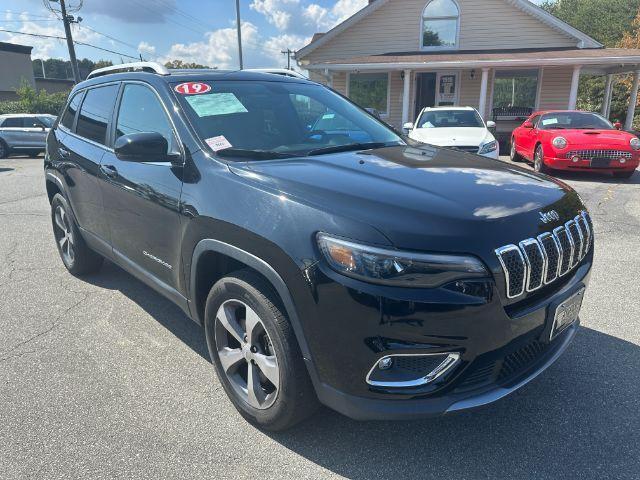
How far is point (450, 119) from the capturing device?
11070mm

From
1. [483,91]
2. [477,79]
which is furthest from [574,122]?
[477,79]

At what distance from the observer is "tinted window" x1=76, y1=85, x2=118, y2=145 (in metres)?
3.66

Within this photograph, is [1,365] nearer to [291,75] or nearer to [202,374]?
[202,374]

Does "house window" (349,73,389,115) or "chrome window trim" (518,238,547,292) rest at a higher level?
"house window" (349,73,389,115)

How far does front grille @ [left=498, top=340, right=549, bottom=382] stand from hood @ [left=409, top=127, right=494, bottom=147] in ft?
23.3

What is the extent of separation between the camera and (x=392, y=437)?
2.40 meters

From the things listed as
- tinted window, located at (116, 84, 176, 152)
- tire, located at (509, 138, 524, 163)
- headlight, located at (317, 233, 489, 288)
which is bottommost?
tire, located at (509, 138, 524, 163)

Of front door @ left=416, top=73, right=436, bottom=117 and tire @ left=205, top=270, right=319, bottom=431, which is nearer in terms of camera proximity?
tire @ left=205, top=270, right=319, bottom=431

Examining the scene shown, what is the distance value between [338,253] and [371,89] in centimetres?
1857

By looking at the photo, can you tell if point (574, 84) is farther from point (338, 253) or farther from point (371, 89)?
point (338, 253)

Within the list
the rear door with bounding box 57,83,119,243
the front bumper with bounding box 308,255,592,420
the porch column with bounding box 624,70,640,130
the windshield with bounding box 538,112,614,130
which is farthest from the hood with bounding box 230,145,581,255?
the porch column with bounding box 624,70,640,130

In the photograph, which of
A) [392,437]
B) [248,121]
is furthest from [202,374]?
[248,121]

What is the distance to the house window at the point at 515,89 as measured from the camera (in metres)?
18.1

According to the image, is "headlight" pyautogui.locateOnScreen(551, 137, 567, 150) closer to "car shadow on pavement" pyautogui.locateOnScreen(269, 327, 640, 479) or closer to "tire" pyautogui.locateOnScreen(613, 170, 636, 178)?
"tire" pyautogui.locateOnScreen(613, 170, 636, 178)
